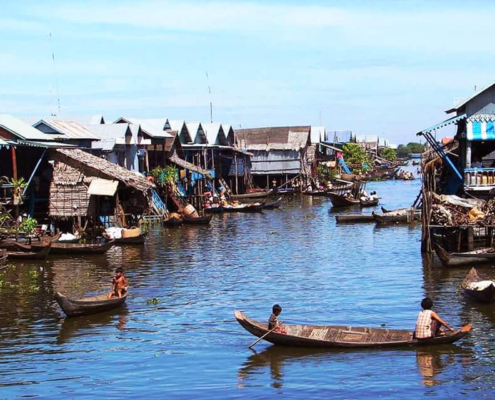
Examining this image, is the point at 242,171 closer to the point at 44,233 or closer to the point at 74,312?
the point at 44,233

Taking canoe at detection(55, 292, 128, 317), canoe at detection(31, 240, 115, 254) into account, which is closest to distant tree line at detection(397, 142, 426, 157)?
canoe at detection(31, 240, 115, 254)

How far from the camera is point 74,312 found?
18500mm

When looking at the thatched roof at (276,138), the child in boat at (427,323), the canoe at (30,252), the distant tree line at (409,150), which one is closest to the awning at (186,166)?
the thatched roof at (276,138)

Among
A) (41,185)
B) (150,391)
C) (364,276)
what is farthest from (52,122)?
(150,391)

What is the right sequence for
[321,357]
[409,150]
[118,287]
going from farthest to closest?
[409,150] < [118,287] < [321,357]

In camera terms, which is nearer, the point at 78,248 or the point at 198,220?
the point at 78,248

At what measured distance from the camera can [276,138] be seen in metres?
64.8

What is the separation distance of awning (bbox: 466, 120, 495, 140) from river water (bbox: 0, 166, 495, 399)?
16.7ft

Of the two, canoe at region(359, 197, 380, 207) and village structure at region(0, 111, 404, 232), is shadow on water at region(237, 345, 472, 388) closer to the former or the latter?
village structure at region(0, 111, 404, 232)

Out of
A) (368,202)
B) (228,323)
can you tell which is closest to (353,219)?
(368,202)

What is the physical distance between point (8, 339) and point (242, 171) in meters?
44.5

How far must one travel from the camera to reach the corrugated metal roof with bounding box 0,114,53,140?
29.8 metres

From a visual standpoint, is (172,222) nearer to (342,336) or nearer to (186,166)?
(186,166)

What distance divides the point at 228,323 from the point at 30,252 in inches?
447
